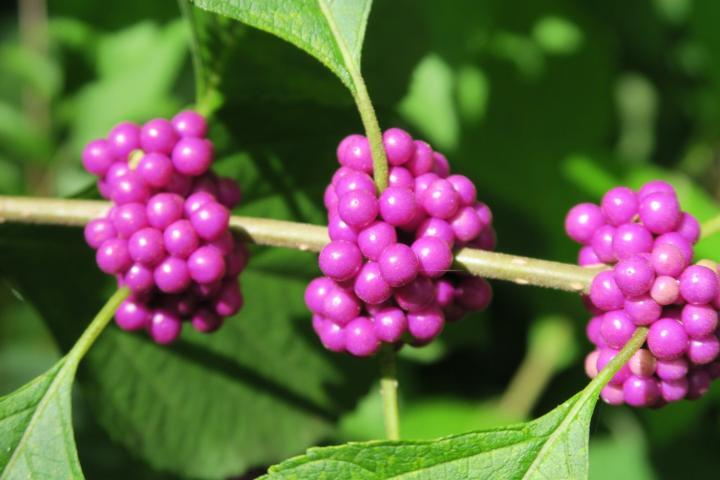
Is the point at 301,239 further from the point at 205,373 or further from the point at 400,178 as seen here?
the point at 205,373

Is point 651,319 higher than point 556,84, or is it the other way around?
point 651,319

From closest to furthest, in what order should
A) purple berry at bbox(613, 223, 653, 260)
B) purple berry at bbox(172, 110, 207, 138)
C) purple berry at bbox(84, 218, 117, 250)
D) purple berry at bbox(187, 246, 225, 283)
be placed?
purple berry at bbox(613, 223, 653, 260), purple berry at bbox(187, 246, 225, 283), purple berry at bbox(84, 218, 117, 250), purple berry at bbox(172, 110, 207, 138)

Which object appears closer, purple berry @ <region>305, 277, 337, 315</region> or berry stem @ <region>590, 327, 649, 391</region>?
berry stem @ <region>590, 327, 649, 391</region>

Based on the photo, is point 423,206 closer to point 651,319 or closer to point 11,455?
point 651,319

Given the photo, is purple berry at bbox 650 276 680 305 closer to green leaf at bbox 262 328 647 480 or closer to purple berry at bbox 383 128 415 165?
green leaf at bbox 262 328 647 480

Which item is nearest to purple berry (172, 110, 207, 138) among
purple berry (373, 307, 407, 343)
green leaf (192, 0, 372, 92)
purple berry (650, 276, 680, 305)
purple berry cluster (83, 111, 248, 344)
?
purple berry cluster (83, 111, 248, 344)

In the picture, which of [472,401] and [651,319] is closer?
[651,319]

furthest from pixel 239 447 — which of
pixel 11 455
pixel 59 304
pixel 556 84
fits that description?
pixel 556 84
